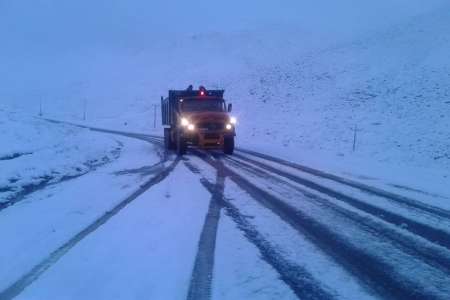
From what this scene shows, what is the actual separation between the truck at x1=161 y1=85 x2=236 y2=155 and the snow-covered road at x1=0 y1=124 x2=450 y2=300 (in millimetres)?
7572

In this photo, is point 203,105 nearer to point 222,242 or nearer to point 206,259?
point 222,242

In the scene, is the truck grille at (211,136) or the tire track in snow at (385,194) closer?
the tire track in snow at (385,194)

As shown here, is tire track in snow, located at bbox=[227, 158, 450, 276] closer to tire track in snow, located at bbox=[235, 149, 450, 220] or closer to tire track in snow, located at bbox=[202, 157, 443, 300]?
tire track in snow, located at bbox=[202, 157, 443, 300]

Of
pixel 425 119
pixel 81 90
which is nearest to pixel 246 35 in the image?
pixel 81 90

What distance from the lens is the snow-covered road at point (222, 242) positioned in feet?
15.6

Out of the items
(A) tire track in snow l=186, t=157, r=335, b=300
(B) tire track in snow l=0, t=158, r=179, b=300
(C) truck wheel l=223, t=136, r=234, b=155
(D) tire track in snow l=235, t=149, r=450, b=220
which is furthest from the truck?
(A) tire track in snow l=186, t=157, r=335, b=300

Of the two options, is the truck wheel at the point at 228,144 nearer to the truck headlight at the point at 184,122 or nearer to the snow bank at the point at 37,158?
the truck headlight at the point at 184,122

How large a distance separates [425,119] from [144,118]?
1143 inches

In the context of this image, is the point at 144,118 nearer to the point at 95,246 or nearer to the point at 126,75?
the point at 126,75

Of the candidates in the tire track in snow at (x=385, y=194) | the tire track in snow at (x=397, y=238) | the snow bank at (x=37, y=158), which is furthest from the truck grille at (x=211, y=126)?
the tire track in snow at (x=397, y=238)

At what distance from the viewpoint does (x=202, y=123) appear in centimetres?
1864

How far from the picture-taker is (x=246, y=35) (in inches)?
3039

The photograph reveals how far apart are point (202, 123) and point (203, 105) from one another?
1540mm

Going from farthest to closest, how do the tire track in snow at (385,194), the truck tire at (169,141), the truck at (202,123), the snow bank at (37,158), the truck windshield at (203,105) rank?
the truck tire at (169,141) → the truck windshield at (203,105) → the truck at (202,123) → the snow bank at (37,158) → the tire track in snow at (385,194)
